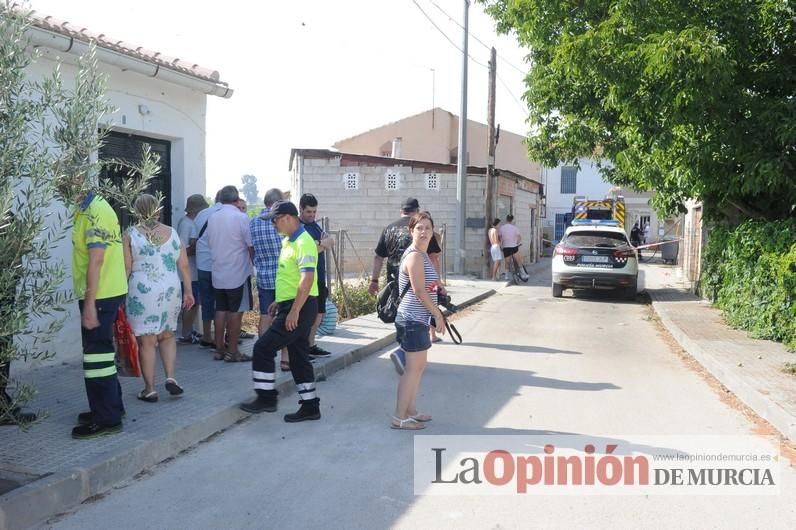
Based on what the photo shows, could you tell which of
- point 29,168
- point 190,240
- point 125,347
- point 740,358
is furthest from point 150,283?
point 740,358

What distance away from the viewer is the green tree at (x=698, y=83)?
934 cm

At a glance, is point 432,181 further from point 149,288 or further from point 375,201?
point 149,288

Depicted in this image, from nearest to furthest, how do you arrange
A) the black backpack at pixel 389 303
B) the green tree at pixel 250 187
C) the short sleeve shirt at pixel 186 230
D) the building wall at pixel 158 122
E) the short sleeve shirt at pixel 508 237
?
the black backpack at pixel 389 303, the building wall at pixel 158 122, the short sleeve shirt at pixel 186 230, the short sleeve shirt at pixel 508 237, the green tree at pixel 250 187

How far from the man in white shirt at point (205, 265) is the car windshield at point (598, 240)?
962cm

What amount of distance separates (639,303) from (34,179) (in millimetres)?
14499

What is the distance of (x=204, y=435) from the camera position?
5570mm

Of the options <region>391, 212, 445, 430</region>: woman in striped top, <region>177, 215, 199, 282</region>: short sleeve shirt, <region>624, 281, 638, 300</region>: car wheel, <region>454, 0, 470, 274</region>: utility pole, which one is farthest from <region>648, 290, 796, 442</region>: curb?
<region>454, 0, 470, 274</region>: utility pole

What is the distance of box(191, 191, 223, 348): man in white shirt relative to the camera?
316 inches

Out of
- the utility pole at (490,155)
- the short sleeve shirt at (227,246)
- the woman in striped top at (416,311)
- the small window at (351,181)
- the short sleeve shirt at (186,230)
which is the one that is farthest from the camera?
the small window at (351,181)

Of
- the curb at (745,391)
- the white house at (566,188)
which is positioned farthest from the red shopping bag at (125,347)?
the white house at (566,188)

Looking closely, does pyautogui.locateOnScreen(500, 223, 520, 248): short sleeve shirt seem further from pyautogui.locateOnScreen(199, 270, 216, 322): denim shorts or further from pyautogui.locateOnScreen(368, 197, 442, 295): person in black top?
pyautogui.locateOnScreen(199, 270, 216, 322): denim shorts

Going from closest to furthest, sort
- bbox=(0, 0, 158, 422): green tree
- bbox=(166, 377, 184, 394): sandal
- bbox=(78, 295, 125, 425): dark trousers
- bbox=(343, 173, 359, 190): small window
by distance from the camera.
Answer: bbox=(0, 0, 158, 422): green tree
bbox=(78, 295, 125, 425): dark trousers
bbox=(166, 377, 184, 394): sandal
bbox=(343, 173, 359, 190): small window

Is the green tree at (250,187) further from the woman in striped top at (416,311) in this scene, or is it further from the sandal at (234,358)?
the woman in striped top at (416,311)

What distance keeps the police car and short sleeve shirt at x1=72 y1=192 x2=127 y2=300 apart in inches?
471
